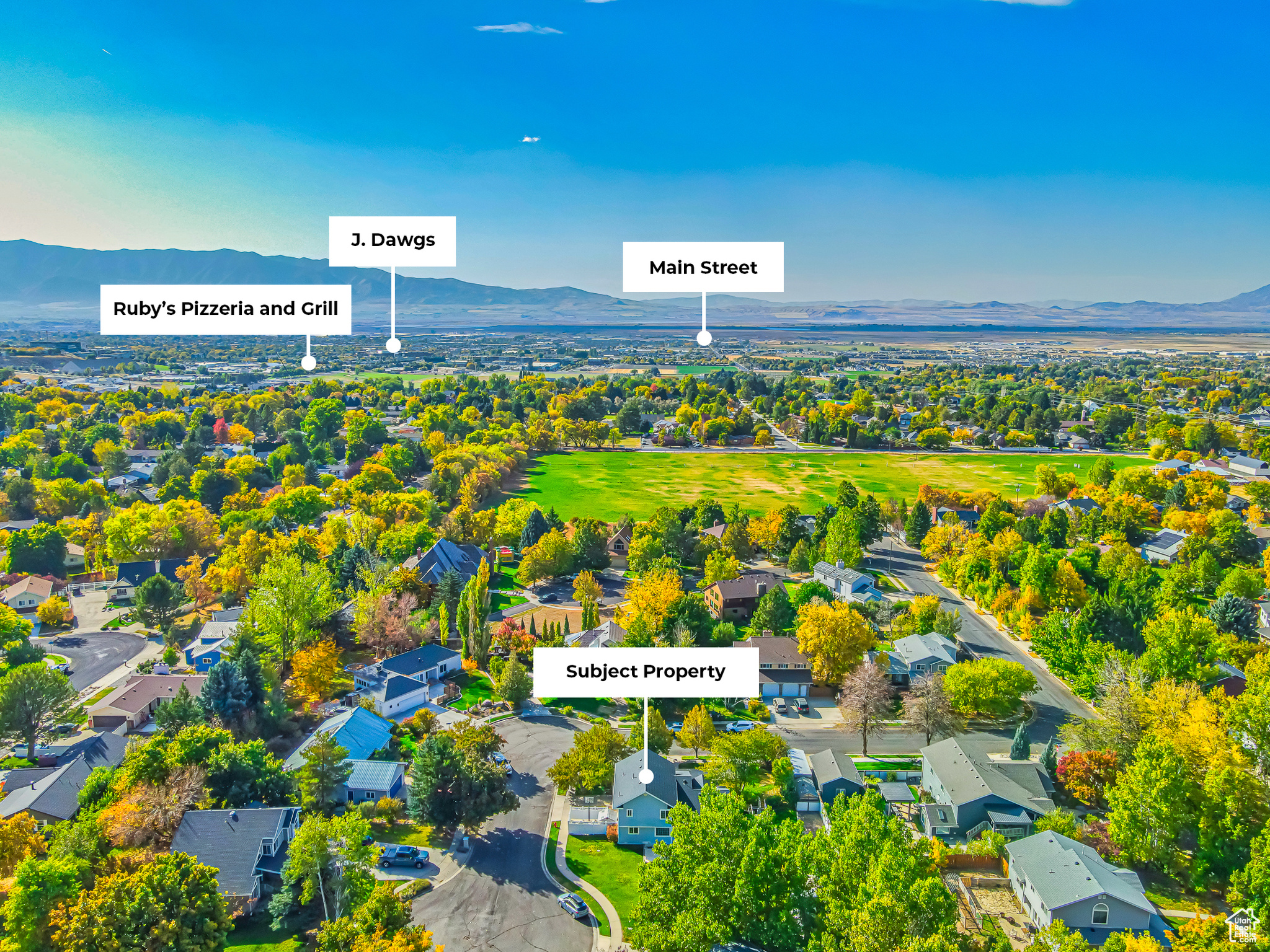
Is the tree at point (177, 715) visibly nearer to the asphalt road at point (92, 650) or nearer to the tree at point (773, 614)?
the asphalt road at point (92, 650)

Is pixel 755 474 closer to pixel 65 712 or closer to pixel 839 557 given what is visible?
pixel 839 557

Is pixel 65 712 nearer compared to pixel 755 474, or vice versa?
pixel 65 712

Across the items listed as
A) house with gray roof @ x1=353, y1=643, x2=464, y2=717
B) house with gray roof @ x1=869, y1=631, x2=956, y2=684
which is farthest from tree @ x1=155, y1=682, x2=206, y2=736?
house with gray roof @ x1=869, y1=631, x2=956, y2=684

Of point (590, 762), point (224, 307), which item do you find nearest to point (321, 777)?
point (590, 762)

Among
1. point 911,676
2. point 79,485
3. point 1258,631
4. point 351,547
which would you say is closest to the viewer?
point 911,676

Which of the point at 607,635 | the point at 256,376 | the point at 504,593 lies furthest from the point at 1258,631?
the point at 256,376

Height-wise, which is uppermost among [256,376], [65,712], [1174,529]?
[256,376]
